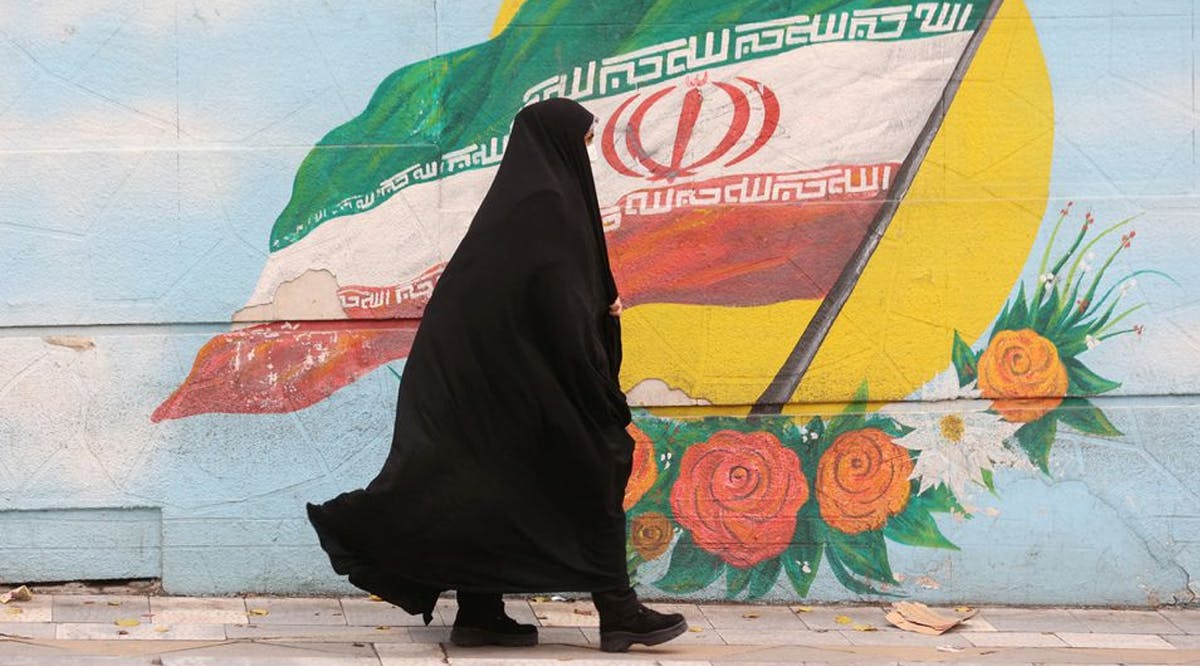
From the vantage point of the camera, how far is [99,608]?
20.6 ft

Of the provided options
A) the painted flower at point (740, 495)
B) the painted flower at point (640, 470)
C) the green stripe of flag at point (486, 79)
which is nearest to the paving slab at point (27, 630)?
the green stripe of flag at point (486, 79)

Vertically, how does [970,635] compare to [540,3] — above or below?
below

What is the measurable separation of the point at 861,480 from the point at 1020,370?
746 mm

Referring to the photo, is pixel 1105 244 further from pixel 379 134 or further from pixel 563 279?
pixel 379 134

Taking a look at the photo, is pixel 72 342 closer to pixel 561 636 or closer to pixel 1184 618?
pixel 561 636

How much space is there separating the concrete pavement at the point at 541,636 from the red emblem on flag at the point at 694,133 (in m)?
1.68

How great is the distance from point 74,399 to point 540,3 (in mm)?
2267

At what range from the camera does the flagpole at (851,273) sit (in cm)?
664

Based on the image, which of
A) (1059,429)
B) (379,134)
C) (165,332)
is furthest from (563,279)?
(1059,429)

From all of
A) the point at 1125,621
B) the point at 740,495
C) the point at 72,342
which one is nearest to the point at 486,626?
the point at 740,495

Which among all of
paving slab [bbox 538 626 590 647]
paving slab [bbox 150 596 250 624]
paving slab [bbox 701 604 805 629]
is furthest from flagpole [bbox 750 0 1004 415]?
paving slab [bbox 150 596 250 624]

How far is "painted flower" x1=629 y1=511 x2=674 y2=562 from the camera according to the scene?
6629 mm

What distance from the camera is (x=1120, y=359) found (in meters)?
6.71

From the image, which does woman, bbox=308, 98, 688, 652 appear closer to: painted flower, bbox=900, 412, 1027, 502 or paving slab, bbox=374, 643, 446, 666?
paving slab, bbox=374, 643, 446, 666
